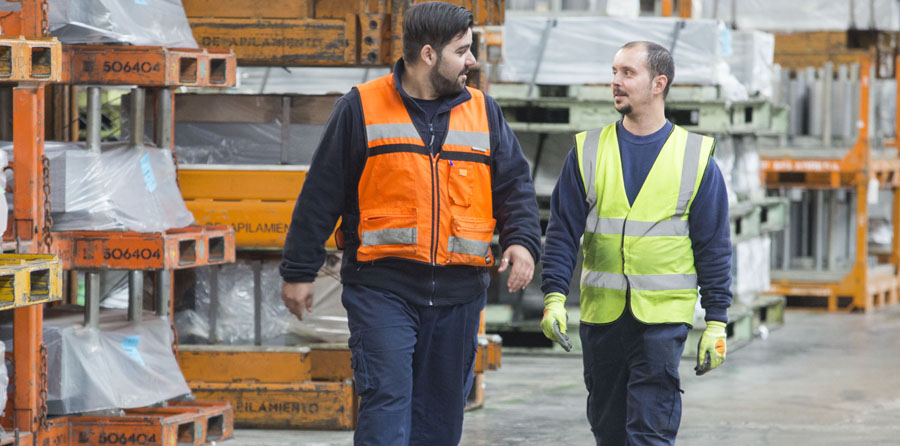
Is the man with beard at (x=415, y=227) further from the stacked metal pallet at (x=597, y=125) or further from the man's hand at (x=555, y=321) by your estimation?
the stacked metal pallet at (x=597, y=125)

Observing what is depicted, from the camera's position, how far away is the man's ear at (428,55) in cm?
407

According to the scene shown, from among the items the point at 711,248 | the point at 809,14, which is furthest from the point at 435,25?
the point at 809,14

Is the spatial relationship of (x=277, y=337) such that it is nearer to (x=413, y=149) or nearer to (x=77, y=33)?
(x=77, y=33)

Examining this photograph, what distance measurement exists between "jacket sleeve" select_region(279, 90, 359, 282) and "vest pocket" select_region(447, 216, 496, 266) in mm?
359

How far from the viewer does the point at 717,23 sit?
919 centimetres

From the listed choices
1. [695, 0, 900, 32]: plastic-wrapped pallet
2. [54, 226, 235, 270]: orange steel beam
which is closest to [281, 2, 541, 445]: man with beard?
[54, 226, 235, 270]: orange steel beam

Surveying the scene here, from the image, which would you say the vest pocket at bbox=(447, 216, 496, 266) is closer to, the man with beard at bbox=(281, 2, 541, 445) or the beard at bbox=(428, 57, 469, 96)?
the man with beard at bbox=(281, 2, 541, 445)

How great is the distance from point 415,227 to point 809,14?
9.44 m

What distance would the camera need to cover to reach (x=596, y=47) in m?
9.36

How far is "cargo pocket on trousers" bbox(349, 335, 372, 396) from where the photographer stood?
395cm

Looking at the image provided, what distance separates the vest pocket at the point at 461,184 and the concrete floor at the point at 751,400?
2323mm

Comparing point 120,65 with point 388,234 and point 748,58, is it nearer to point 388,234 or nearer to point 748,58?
point 388,234

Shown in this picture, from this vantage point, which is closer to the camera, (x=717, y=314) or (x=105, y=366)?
(x=717, y=314)

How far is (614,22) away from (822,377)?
2664mm
